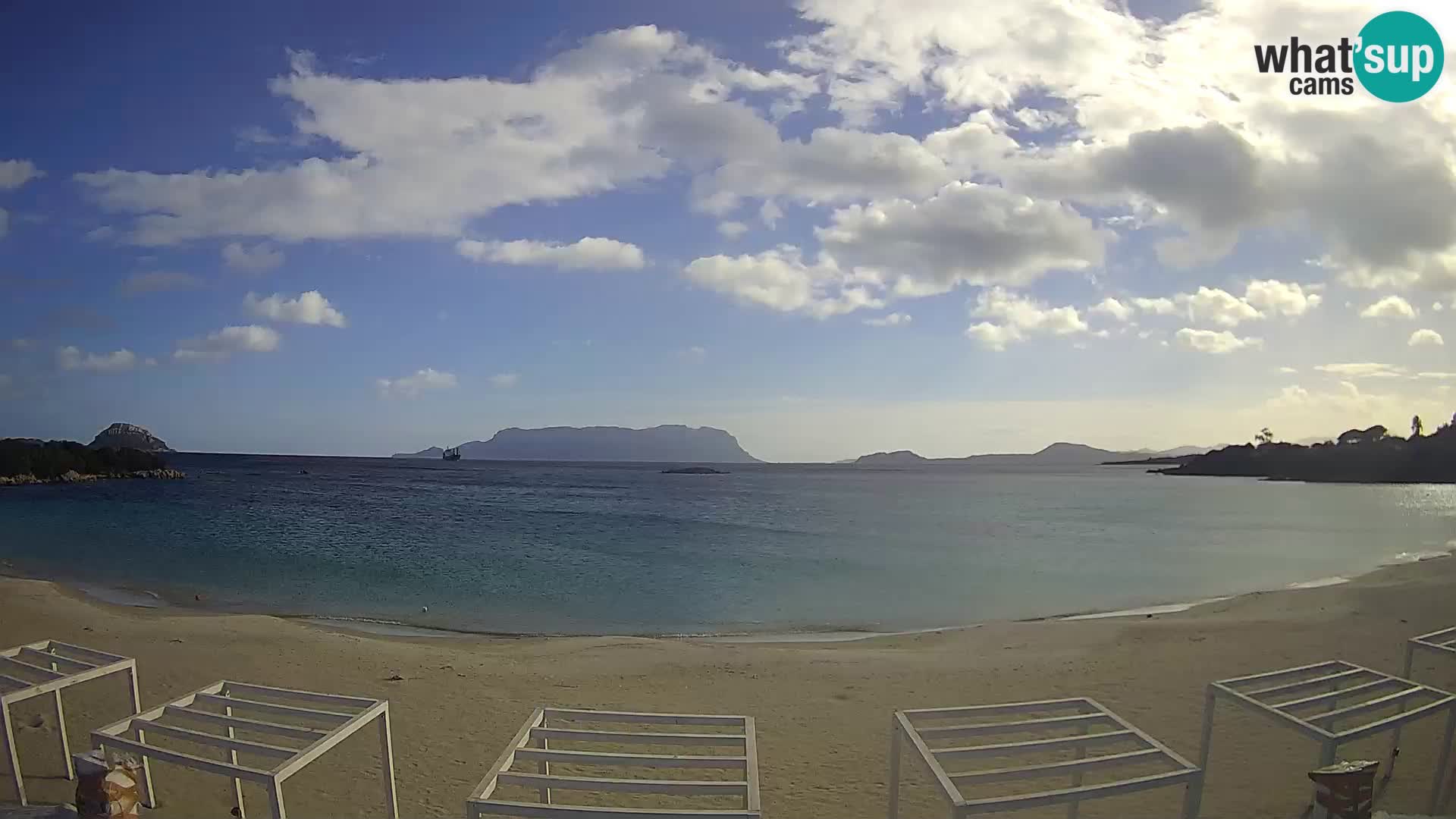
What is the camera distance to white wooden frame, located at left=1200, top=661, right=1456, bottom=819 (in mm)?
3912

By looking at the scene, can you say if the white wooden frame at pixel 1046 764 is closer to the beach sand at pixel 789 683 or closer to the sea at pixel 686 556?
the beach sand at pixel 789 683

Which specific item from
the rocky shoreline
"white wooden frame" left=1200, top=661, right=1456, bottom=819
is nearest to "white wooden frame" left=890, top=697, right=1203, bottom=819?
Answer: "white wooden frame" left=1200, top=661, right=1456, bottom=819

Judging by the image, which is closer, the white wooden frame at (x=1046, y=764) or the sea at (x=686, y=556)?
the white wooden frame at (x=1046, y=764)

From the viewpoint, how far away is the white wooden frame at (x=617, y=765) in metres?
2.97

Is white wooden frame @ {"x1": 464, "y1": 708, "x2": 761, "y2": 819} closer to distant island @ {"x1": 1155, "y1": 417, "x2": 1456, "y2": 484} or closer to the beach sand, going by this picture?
the beach sand

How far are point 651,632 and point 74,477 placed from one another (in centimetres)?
7358

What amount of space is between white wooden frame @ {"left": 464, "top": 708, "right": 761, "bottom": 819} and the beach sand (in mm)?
1639

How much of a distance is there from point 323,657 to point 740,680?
17.6 ft

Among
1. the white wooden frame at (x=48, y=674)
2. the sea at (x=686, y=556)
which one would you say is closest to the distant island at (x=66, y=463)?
the sea at (x=686, y=556)

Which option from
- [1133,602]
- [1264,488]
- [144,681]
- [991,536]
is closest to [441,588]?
[144,681]

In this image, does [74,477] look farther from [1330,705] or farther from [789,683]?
[1330,705]

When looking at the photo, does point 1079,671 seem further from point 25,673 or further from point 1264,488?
point 1264,488

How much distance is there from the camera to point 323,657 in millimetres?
9648

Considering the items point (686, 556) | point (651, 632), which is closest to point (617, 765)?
point (651, 632)
